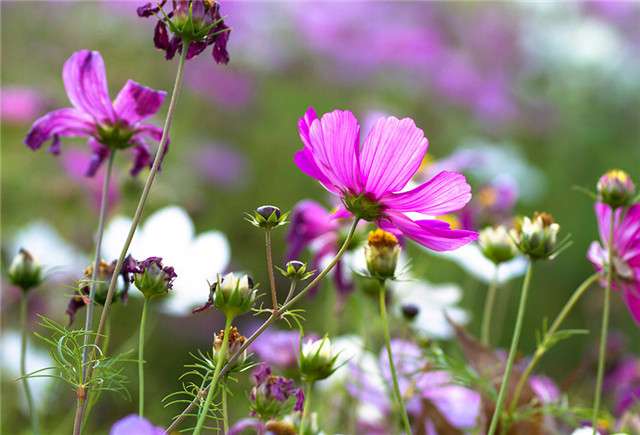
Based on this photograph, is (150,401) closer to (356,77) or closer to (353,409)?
(353,409)

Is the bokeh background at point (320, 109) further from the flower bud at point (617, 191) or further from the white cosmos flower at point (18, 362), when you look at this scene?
the flower bud at point (617, 191)

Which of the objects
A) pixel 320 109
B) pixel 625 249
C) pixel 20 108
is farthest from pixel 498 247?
pixel 320 109

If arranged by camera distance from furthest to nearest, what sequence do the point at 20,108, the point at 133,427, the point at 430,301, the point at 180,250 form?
the point at 20,108
the point at 430,301
the point at 180,250
the point at 133,427

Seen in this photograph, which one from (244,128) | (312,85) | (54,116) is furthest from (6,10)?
(54,116)

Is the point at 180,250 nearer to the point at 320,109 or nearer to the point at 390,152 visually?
the point at 390,152

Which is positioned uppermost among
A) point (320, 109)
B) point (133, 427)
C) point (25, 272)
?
point (320, 109)

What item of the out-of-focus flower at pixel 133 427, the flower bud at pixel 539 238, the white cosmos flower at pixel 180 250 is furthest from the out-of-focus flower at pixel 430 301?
the out-of-focus flower at pixel 133 427
